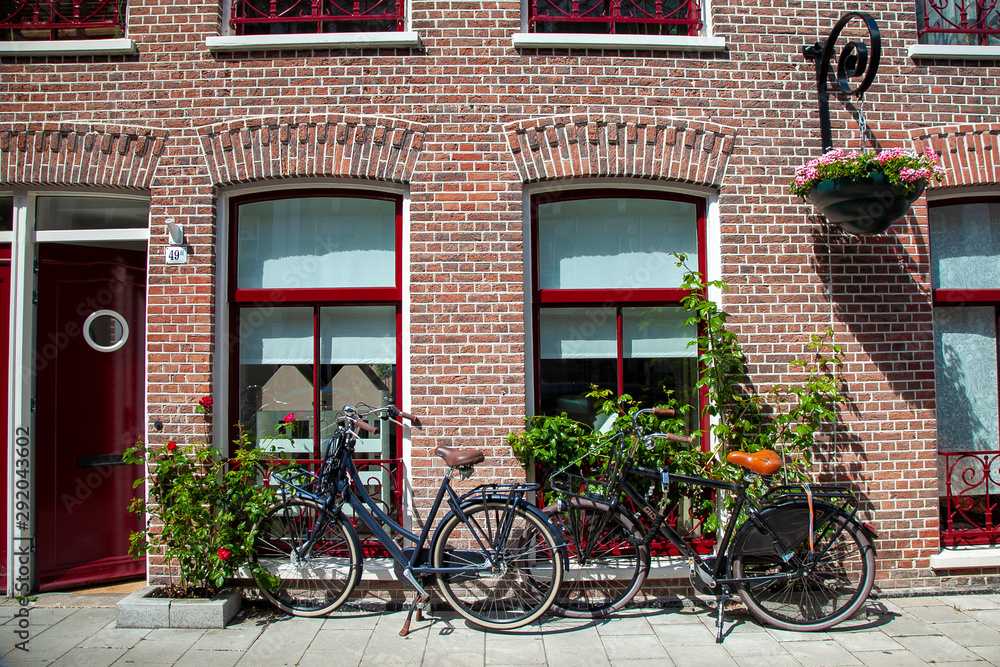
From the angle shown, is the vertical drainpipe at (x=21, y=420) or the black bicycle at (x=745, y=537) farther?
the vertical drainpipe at (x=21, y=420)

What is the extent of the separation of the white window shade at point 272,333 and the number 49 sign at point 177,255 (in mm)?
525

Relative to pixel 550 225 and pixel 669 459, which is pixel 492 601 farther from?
pixel 550 225

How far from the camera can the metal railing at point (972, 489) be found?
4.66m

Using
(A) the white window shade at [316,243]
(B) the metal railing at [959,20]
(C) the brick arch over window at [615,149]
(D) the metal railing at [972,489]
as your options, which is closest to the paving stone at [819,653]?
(D) the metal railing at [972,489]

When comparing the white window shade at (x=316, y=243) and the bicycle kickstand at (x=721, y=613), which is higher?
the white window shade at (x=316, y=243)

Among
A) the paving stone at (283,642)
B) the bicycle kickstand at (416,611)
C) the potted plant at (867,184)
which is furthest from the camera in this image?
the potted plant at (867,184)

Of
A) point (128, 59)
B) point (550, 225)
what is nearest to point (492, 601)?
point (550, 225)

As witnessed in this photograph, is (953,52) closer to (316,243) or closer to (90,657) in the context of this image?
(316,243)

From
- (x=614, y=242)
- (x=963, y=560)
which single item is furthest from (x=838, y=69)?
(x=963, y=560)

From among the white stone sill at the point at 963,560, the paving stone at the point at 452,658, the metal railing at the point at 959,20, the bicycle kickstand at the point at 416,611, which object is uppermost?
the metal railing at the point at 959,20

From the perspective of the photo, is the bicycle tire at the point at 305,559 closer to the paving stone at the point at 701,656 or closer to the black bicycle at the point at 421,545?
the black bicycle at the point at 421,545

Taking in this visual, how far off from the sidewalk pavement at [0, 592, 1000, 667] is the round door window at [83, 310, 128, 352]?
5.97ft

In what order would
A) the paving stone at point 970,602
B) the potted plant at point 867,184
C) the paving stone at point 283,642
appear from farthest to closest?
the paving stone at point 970,602
the potted plant at point 867,184
the paving stone at point 283,642

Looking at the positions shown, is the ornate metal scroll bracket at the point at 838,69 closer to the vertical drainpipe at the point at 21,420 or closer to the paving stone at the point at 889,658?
the paving stone at the point at 889,658
